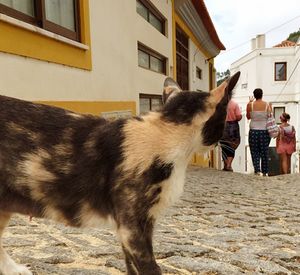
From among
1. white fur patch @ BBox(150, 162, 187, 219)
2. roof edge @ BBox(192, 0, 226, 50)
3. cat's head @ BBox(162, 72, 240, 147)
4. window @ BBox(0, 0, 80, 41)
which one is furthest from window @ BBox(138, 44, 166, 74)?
white fur patch @ BBox(150, 162, 187, 219)

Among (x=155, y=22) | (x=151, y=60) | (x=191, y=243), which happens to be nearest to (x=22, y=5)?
(x=191, y=243)

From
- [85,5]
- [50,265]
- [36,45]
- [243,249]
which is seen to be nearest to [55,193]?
[50,265]

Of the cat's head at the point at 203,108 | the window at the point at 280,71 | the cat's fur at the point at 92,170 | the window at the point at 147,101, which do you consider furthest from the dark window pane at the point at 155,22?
the window at the point at 280,71

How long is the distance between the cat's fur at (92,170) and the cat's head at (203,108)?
8cm

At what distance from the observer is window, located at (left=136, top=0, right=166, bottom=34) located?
1034cm

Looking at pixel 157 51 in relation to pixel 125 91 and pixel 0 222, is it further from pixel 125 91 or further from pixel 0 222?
pixel 0 222

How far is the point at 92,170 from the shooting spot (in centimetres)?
198

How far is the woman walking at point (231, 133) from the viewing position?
2624 millimetres

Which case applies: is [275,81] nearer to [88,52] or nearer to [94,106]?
[94,106]

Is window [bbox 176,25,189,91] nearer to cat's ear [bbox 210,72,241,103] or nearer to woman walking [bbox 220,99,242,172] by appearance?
woman walking [bbox 220,99,242,172]

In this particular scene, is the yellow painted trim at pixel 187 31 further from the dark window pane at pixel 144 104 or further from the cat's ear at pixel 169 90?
the cat's ear at pixel 169 90

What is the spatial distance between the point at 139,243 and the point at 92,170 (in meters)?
0.44

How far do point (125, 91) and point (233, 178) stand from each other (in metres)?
3.28

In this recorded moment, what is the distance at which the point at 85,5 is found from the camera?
6.39 m
